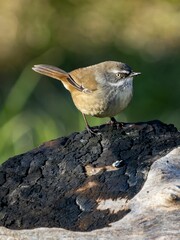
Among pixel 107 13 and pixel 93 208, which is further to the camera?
pixel 107 13

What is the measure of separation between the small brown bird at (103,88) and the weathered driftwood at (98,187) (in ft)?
3.82

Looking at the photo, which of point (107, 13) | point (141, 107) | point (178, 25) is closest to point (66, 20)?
point (107, 13)

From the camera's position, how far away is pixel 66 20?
510 inches

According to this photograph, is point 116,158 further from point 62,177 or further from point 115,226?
point 115,226

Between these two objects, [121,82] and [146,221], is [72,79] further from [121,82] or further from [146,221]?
[146,221]

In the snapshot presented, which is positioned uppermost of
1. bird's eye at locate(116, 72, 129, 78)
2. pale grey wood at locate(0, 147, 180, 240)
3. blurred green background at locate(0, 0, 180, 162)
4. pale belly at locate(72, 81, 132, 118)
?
pale grey wood at locate(0, 147, 180, 240)

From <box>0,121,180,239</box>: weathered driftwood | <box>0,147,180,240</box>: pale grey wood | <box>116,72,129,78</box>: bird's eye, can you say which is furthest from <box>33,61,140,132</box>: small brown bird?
<box>0,147,180,240</box>: pale grey wood

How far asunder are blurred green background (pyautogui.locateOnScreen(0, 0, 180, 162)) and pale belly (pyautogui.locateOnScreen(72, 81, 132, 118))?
311 cm

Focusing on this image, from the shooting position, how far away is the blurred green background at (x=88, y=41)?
38.3ft

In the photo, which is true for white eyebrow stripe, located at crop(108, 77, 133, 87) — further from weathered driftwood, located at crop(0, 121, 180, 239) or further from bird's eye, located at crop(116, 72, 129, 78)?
weathered driftwood, located at crop(0, 121, 180, 239)

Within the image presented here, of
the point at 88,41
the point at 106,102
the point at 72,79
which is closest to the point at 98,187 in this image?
the point at 106,102

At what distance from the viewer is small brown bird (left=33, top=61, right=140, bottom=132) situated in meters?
7.91

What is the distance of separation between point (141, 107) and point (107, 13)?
219cm

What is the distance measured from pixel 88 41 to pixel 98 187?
23.0 ft
